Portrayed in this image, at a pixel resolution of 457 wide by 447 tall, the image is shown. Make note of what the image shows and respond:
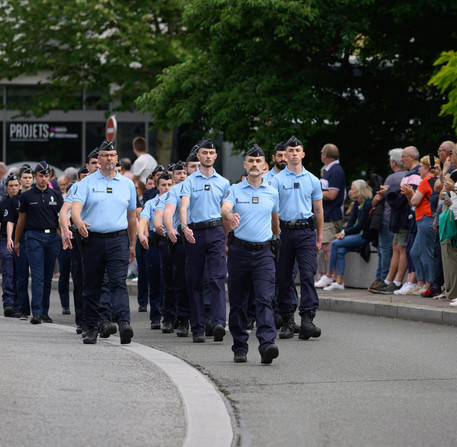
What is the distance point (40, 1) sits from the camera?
29.7 m

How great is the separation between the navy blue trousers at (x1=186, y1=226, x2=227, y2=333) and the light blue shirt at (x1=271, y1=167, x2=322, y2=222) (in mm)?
721

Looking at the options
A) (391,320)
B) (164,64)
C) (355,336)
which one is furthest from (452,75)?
(164,64)

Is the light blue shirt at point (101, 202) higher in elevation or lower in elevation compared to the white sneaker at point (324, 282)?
higher

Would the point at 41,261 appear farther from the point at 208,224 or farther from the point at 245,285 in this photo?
the point at 245,285

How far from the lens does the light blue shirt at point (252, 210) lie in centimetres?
1030

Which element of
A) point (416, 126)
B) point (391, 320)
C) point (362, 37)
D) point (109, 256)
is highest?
point (362, 37)

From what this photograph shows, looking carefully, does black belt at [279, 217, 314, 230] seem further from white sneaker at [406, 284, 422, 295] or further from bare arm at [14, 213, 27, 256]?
white sneaker at [406, 284, 422, 295]

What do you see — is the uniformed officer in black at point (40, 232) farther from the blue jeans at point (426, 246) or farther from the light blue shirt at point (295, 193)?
the blue jeans at point (426, 246)

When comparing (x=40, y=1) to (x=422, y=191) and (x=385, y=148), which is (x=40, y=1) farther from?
(x=422, y=191)

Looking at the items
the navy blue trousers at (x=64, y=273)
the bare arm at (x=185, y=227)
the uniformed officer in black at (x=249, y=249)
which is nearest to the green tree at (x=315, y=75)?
the navy blue trousers at (x=64, y=273)

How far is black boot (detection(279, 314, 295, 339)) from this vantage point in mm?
12258

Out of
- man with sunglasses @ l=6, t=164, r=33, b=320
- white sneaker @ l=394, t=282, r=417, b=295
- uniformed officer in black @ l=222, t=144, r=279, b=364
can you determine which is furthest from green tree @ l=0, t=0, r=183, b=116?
uniformed officer in black @ l=222, t=144, r=279, b=364

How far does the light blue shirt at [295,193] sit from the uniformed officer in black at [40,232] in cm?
355

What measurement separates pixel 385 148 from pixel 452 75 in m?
7.54
